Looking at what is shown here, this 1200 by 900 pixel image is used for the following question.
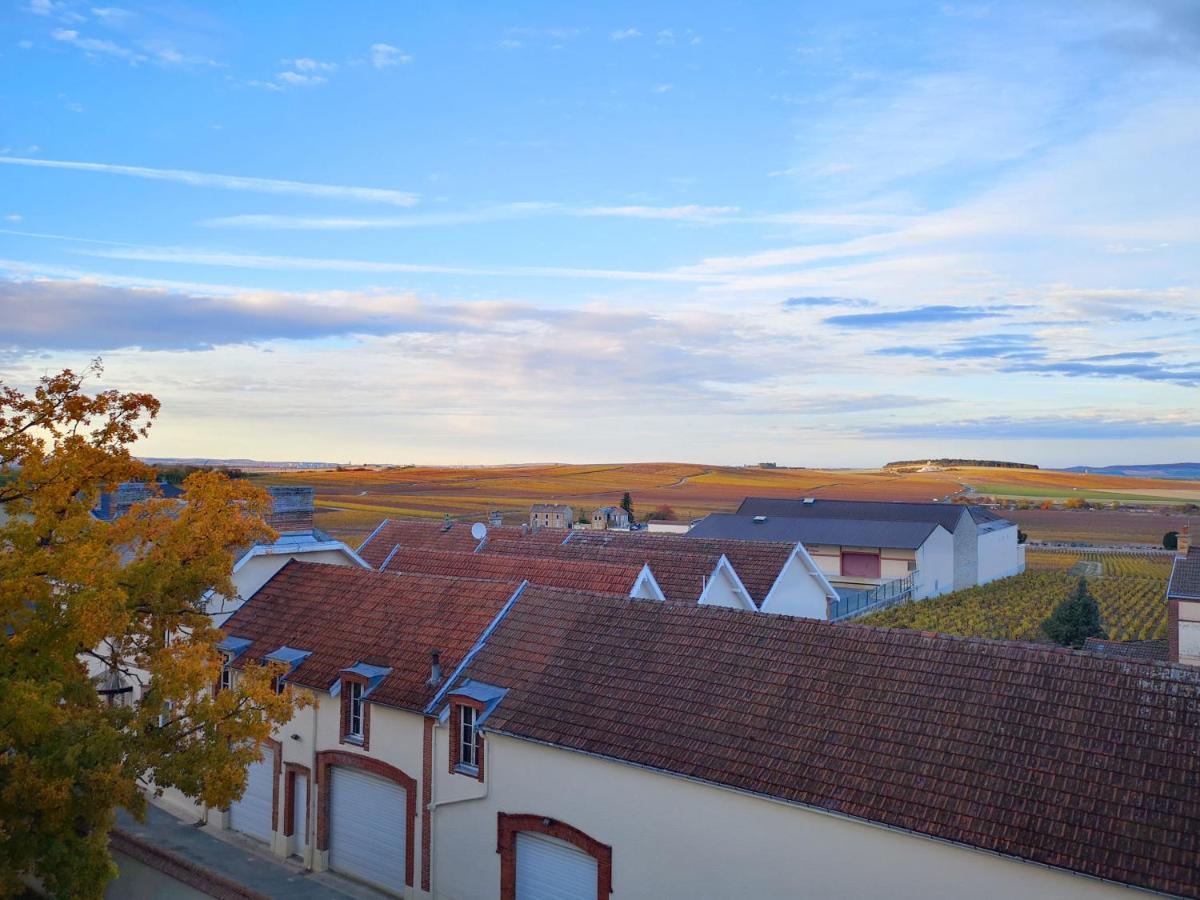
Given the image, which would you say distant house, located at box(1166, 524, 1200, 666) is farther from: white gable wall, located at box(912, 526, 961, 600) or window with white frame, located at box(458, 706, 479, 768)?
window with white frame, located at box(458, 706, 479, 768)

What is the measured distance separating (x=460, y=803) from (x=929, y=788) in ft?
28.6

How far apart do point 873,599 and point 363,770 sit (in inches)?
1578

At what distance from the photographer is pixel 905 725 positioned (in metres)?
13.0

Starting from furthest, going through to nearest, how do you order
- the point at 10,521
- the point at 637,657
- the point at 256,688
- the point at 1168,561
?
the point at 1168,561 < the point at 637,657 < the point at 256,688 < the point at 10,521

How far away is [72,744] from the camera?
12.6 metres

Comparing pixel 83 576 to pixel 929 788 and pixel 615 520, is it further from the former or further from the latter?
pixel 615 520

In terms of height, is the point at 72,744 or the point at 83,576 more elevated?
the point at 83,576

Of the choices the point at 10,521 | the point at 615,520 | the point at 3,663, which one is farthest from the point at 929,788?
the point at 615,520

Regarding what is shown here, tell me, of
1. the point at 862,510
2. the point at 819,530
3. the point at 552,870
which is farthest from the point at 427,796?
the point at 862,510

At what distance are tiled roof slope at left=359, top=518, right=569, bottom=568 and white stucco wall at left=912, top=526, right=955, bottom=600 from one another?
29367 millimetres

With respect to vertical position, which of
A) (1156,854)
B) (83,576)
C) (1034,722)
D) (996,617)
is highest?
(83,576)

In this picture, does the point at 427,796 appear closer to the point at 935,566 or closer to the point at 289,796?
the point at 289,796

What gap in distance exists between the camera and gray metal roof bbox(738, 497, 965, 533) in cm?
6306

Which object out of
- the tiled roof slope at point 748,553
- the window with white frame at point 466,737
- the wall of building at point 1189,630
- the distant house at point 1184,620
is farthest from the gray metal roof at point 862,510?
the window with white frame at point 466,737
